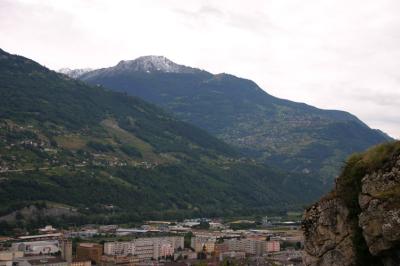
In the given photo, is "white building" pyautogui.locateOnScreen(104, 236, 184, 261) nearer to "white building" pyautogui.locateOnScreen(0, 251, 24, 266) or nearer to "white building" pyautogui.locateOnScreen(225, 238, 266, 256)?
"white building" pyautogui.locateOnScreen(225, 238, 266, 256)

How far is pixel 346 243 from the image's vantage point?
21.7m

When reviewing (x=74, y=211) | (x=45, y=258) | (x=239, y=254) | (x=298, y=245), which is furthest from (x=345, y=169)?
(x=74, y=211)

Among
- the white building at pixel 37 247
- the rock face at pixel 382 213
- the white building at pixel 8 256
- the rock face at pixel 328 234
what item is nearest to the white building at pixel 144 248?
the white building at pixel 37 247

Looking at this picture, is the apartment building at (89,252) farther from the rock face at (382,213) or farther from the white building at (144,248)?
the rock face at (382,213)

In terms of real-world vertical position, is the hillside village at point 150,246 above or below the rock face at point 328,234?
below

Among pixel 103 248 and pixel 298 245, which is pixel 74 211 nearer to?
pixel 103 248

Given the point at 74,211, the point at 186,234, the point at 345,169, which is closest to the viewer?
the point at 345,169

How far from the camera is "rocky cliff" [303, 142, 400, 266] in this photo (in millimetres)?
19328

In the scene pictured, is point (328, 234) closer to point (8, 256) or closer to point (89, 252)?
point (8, 256)

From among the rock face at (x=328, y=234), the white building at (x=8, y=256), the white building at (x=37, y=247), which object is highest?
the rock face at (x=328, y=234)

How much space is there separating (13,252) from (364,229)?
105 metres

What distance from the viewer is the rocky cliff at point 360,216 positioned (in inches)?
761

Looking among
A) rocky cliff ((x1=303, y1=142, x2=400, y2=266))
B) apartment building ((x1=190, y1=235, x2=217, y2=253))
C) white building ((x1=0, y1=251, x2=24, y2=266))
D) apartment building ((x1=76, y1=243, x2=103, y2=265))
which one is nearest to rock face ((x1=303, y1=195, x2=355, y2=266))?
rocky cliff ((x1=303, y1=142, x2=400, y2=266))

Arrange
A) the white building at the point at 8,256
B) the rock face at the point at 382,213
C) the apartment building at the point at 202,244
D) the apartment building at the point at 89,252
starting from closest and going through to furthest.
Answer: the rock face at the point at 382,213 < the white building at the point at 8,256 < the apartment building at the point at 89,252 < the apartment building at the point at 202,244
